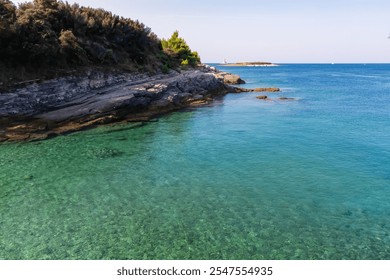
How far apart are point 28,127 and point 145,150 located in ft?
41.4

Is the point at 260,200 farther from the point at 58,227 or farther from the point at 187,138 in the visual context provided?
the point at 187,138

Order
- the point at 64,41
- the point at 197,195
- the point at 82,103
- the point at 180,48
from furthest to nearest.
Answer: the point at 180,48 → the point at 64,41 → the point at 82,103 → the point at 197,195

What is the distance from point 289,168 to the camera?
21000 mm

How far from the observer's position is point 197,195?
55.8 feet

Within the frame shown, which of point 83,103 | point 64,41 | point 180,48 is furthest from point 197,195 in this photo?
point 180,48

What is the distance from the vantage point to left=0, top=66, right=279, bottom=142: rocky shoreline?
1138 inches

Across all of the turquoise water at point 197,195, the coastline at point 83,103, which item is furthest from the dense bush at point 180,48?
the turquoise water at point 197,195

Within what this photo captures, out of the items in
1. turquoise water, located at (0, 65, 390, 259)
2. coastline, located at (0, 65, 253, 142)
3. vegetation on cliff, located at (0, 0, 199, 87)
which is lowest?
turquoise water, located at (0, 65, 390, 259)

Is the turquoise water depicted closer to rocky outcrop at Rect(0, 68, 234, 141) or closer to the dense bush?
rocky outcrop at Rect(0, 68, 234, 141)

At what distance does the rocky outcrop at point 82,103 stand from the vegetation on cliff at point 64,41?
189cm

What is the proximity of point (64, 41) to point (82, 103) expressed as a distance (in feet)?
24.1

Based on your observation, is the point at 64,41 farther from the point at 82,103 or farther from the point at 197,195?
the point at 197,195

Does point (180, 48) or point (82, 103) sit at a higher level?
point (180, 48)

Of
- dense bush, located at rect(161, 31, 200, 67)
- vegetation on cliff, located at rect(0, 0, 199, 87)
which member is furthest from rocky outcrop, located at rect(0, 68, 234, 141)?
dense bush, located at rect(161, 31, 200, 67)
